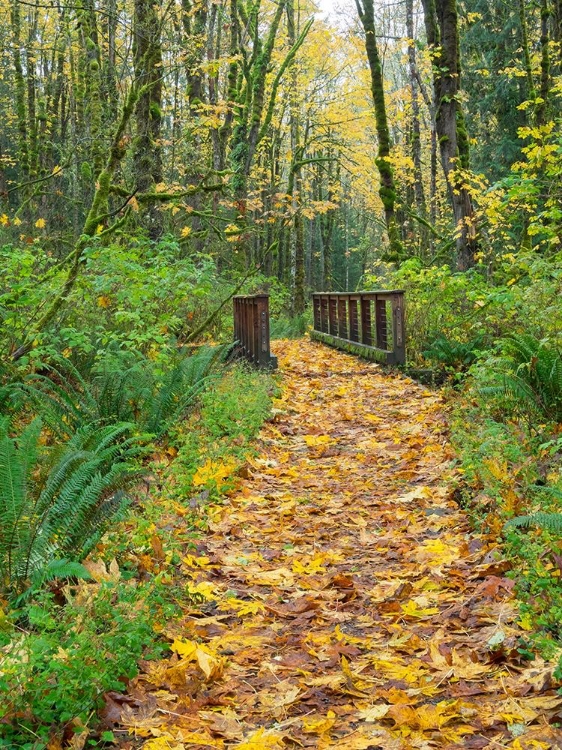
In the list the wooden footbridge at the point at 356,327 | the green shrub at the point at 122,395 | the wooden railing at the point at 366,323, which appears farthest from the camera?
the wooden railing at the point at 366,323

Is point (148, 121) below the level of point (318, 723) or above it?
above

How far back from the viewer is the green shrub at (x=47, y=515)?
141 inches

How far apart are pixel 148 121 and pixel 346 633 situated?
896 cm

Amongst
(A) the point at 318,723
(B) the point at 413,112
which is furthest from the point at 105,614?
(B) the point at 413,112

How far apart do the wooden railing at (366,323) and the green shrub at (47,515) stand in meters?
7.60

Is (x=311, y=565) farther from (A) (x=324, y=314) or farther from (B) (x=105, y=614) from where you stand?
(A) (x=324, y=314)

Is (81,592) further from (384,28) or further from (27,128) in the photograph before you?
(384,28)

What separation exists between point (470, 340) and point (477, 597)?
694 centimetres

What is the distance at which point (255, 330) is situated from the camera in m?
11.4

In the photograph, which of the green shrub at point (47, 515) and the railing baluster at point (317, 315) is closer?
the green shrub at point (47, 515)

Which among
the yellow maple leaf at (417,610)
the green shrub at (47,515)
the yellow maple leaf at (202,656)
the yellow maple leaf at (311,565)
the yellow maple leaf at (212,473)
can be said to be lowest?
the yellow maple leaf at (311,565)

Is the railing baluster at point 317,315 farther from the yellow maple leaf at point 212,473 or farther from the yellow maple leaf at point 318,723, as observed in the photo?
the yellow maple leaf at point 318,723

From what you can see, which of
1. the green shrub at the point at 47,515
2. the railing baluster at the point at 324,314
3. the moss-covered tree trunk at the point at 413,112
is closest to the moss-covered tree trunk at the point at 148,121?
the green shrub at the point at 47,515

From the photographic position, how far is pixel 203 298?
1266 cm
